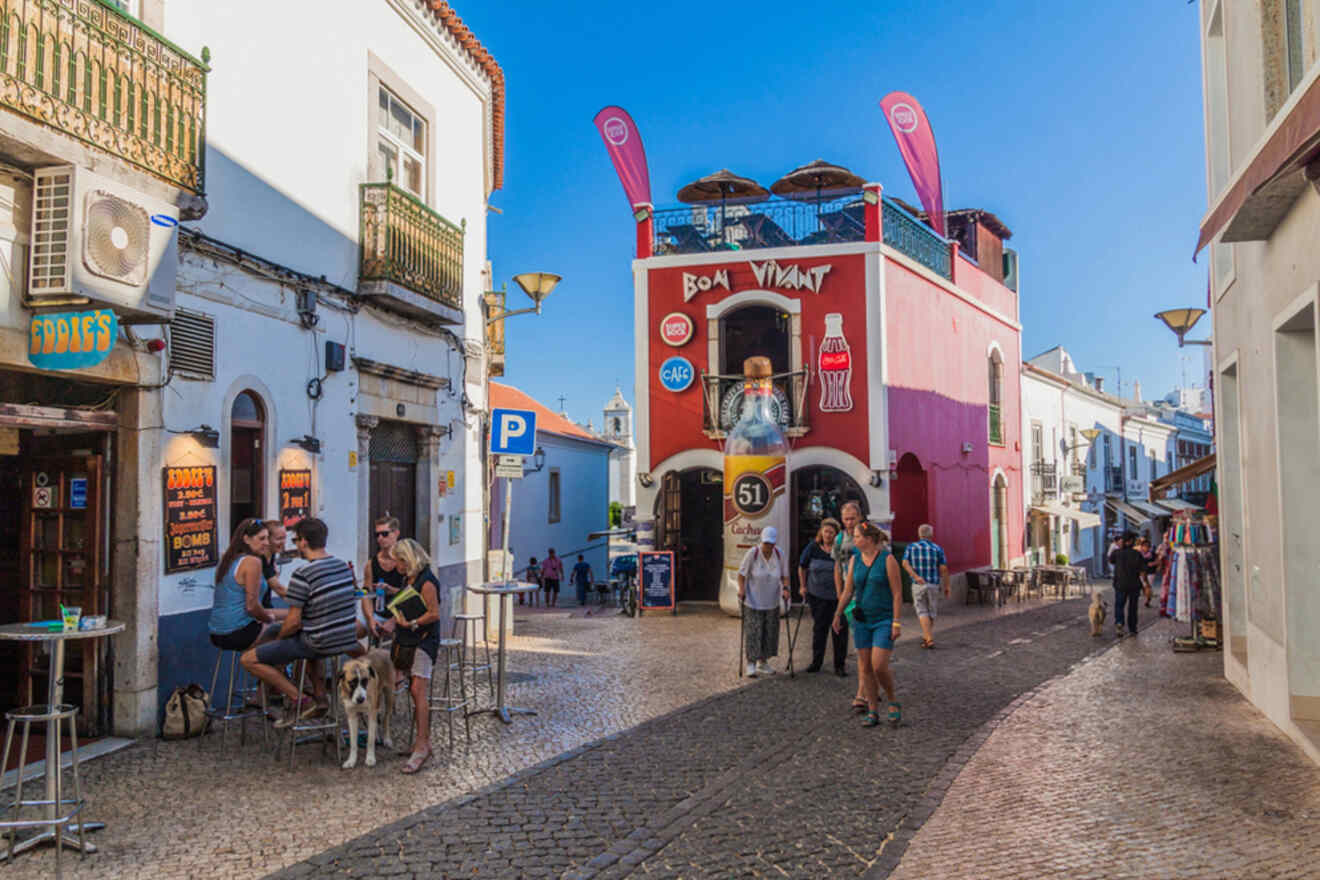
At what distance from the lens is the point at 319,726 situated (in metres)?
6.91

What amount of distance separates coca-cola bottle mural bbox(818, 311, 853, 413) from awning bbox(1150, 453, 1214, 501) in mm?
5415

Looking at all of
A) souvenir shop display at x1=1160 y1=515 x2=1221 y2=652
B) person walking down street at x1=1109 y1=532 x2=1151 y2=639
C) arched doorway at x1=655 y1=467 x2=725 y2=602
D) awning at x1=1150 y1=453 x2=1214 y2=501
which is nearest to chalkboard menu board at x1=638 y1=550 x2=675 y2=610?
arched doorway at x1=655 y1=467 x2=725 y2=602

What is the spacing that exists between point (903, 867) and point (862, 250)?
15.2 meters

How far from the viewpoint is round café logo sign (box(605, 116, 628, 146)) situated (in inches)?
815

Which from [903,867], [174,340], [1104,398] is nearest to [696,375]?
[174,340]

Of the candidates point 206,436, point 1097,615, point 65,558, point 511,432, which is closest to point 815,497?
point 1097,615

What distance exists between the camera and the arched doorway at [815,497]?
19.3m

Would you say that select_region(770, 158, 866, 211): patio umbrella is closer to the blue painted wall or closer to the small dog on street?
the small dog on street

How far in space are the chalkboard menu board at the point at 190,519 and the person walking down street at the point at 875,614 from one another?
202 inches

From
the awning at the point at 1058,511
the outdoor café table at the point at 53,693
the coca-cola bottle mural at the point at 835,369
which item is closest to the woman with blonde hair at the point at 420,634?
the outdoor café table at the point at 53,693

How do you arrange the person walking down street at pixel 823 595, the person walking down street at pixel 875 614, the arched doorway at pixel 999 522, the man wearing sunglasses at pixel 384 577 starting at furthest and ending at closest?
the arched doorway at pixel 999 522 → the person walking down street at pixel 823 595 → the person walking down street at pixel 875 614 → the man wearing sunglasses at pixel 384 577

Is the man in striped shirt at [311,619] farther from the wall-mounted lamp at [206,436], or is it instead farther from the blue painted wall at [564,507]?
the blue painted wall at [564,507]

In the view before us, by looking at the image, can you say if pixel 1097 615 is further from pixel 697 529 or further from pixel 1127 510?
pixel 1127 510

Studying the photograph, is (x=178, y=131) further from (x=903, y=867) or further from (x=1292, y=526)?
(x=1292, y=526)
